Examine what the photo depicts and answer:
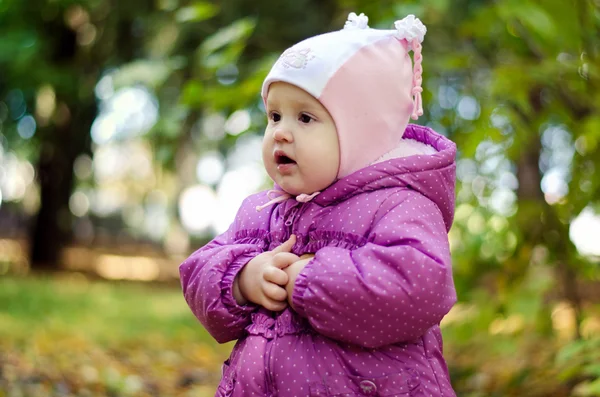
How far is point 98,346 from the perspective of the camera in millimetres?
6363

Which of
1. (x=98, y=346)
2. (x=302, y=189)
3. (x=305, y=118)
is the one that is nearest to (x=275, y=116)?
(x=305, y=118)

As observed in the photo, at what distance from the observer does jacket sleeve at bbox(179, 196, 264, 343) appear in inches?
68.4

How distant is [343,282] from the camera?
1583mm

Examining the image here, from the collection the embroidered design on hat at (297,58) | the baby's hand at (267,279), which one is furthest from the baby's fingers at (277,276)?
the embroidered design on hat at (297,58)

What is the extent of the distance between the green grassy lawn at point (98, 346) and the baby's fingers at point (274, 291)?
314 centimetres

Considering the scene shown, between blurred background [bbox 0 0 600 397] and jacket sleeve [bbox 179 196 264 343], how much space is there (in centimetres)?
135

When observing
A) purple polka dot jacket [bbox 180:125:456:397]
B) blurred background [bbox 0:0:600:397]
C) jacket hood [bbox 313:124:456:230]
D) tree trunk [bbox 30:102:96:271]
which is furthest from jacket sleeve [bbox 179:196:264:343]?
tree trunk [bbox 30:102:96:271]

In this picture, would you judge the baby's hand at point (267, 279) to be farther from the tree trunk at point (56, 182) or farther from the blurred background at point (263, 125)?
the tree trunk at point (56, 182)

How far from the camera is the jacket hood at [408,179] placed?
174 cm

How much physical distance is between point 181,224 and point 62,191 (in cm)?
471

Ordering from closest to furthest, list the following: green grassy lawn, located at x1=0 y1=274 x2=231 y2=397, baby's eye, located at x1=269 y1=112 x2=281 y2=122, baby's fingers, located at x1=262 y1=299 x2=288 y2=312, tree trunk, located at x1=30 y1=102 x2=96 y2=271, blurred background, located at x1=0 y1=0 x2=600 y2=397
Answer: baby's fingers, located at x1=262 y1=299 x2=288 y2=312 → baby's eye, located at x1=269 y1=112 x2=281 y2=122 → blurred background, located at x1=0 y1=0 x2=600 y2=397 → green grassy lawn, located at x1=0 y1=274 x2=231 y2=397 → tree trunk, located at x1=30 y1=102 x2=96 y2=271

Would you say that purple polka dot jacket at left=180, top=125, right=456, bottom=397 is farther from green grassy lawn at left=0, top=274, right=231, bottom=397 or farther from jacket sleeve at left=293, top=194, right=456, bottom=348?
green grassy lawn at left=0, top=274, right=231, bottom=397

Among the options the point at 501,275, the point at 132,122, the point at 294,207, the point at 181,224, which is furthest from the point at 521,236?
the point at 181,224

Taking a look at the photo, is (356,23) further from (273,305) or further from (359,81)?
(273,305)
